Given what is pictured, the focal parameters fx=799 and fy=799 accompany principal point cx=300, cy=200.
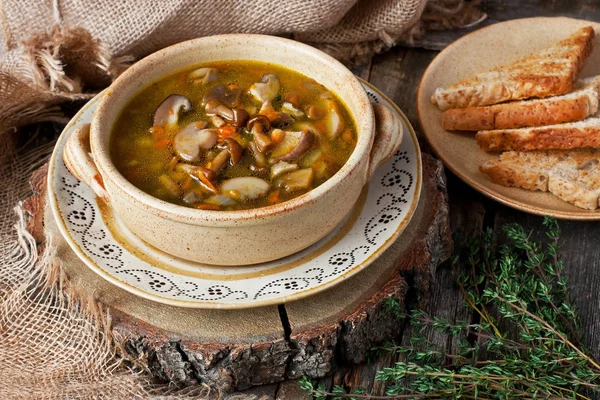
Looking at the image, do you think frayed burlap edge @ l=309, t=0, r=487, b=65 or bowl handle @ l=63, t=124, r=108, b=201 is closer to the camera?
bowl handle @ l=63, t=124, r=108, b=201

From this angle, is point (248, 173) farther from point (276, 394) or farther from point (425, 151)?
point (425, 151)

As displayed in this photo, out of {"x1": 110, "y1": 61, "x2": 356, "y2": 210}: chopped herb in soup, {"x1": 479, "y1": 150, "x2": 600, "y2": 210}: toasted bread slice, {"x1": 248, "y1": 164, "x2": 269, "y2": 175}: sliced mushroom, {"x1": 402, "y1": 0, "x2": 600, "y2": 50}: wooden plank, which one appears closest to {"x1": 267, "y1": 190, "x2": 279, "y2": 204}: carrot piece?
{"x1": 110, "y1": 61, "x2": 356, "y2": 210}: chopped herb in soup

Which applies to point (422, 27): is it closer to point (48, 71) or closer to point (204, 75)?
point (204, 75)

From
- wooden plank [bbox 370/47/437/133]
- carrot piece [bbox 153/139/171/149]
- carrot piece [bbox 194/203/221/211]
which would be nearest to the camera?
carrot piece [bbox 194/203/221/211]

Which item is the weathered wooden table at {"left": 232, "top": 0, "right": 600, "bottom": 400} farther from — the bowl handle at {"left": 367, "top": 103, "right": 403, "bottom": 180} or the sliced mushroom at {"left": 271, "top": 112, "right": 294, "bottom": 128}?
the sliced mushroom at {"left": 271, "top": 112, "right": 294, "bottom": 128}

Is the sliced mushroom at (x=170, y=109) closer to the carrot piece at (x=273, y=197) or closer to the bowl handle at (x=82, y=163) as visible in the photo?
the bowl handle at (x=82, y=163)

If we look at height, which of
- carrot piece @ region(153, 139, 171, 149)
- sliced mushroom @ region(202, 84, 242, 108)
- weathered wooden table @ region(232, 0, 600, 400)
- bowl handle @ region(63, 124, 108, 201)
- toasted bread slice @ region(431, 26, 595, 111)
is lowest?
weathered wooden table @ region(232, 0, 600, 400)

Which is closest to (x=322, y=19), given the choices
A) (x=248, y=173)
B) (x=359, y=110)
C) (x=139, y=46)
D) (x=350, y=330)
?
(x=139, y=46)
